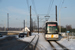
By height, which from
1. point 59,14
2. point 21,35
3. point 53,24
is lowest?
point 21,35

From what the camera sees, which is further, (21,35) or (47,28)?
(21,35)

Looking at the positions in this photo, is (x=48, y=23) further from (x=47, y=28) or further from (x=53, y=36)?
(x=53, y=36)

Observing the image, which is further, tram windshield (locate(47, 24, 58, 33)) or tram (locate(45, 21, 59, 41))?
tram windshield (locate(47, 24, 58, 33))

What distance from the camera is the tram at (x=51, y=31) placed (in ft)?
61.4

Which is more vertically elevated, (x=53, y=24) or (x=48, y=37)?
(x=53, y=24)

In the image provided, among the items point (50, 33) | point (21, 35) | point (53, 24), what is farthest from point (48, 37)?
point (21, 35)

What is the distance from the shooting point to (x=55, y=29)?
19.0 metres

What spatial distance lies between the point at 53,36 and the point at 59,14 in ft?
57.1

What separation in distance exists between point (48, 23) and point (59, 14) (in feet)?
54.6

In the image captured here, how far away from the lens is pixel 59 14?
34.9 metres

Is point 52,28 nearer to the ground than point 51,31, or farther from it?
farther from it

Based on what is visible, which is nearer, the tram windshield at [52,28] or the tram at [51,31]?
the tram at [51,31]

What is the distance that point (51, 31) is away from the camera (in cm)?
1898

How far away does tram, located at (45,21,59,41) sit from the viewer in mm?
18719
